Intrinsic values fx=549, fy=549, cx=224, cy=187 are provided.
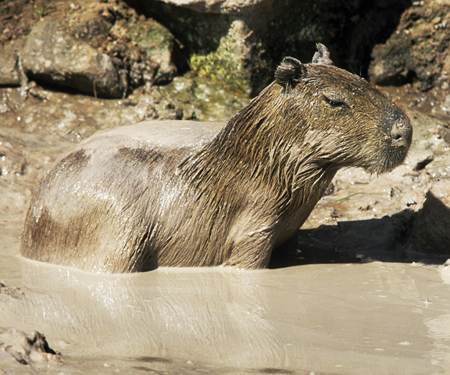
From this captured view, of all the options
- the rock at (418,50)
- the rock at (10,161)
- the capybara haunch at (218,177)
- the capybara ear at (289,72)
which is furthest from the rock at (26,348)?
the rock at (418,50)

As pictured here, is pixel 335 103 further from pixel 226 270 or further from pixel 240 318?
pixel 240 318

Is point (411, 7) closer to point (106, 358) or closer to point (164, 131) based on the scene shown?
point (164, 131)

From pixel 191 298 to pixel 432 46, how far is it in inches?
228

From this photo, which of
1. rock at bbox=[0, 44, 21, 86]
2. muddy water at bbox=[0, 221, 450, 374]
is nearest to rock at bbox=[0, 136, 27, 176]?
rock at bbox=[0, 44, 21, 86]

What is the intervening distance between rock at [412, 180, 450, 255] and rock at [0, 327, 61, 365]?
3.62 meters

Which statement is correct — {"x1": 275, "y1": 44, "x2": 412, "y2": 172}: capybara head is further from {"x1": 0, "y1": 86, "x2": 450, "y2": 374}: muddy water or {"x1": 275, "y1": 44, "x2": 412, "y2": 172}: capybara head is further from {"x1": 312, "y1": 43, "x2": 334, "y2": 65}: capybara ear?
{"x1": 0, "y1": 86, "x2": 450, "y2": 374}: muddy water

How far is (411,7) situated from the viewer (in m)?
7.86

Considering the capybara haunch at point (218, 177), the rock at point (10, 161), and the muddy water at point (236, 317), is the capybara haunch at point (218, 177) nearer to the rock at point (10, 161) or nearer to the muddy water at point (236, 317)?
the muddy water at point (236, 317)

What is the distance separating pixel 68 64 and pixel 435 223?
5030mm

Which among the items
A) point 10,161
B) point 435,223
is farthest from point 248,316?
point 10,161

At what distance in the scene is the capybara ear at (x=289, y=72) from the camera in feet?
13.1

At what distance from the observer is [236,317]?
3.33 meters

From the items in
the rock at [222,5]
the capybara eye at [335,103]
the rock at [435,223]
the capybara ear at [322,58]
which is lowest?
the rock at [435,223]

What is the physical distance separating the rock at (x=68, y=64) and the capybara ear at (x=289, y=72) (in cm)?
390
